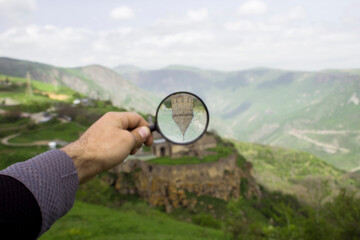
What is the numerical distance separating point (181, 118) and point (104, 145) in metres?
0.84

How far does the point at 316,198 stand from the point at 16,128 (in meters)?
45.0

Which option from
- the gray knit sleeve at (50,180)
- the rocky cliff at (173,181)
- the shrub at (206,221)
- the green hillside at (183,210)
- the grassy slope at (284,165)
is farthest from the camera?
the grassy slope at (284,165)

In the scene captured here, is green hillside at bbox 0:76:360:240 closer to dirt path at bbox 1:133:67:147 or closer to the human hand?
the human hand

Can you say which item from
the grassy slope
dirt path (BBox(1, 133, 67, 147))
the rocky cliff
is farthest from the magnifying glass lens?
the grassy slope

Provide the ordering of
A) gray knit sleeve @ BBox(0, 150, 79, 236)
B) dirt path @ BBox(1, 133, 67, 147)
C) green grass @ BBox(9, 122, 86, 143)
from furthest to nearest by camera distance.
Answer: green grass @ BBox(9, 122, 86, 143) < dirt path @ BBox(1, 133, 67, 147) < gray knit sleeve @ BBox(0, 150, 79, 236)

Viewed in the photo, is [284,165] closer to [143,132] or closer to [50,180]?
[143,132]

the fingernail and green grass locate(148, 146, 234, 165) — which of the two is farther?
green grass locate(148, 146, 234, 165)

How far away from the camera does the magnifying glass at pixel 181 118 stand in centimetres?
260

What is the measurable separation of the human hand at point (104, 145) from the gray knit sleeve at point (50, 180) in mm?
109

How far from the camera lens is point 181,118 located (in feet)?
8.64

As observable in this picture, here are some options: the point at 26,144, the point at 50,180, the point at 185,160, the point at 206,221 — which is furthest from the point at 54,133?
the point at 50,180

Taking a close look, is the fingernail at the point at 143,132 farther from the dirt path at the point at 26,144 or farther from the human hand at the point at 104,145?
the dirt path at the point at 26,144

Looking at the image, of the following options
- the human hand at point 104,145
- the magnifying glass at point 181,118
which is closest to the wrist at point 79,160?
the human hand at point 104,145

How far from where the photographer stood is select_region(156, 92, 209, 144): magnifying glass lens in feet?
8.53
